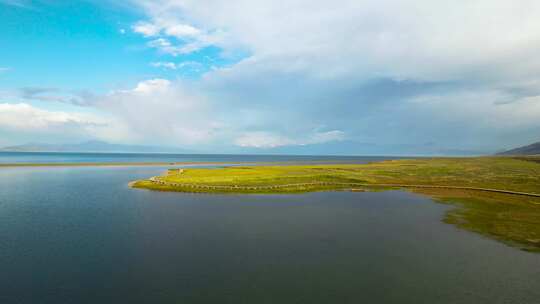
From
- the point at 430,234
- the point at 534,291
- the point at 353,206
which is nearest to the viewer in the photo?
the point at 534,291

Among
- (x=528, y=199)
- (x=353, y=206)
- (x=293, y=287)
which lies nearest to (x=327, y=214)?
(x=353, y=206)

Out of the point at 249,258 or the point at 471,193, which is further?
the point at 471,193

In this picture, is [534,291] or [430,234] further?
[430,234]

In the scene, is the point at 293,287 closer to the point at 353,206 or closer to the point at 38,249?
the point at 38,249

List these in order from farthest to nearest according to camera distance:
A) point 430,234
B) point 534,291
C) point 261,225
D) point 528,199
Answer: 1. point 528,199
2. point 261,225
3. point 430,234
4. point 534,291

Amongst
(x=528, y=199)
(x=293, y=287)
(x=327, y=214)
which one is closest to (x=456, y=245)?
(x=327, y=214)

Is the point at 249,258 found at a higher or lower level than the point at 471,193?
lower

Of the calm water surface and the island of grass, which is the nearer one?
the calm water surface

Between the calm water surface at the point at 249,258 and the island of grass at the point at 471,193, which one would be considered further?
the island of grass at the point at 471,193
